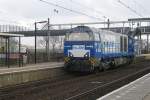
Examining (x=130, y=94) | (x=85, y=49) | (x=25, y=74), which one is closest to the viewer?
(x=130, y=94)

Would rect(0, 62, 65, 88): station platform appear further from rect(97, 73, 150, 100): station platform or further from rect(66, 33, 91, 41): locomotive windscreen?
rect(97, 73, 150, 100): station platform

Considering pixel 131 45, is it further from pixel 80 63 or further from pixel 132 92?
pixel 132 92

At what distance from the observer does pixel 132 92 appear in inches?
662

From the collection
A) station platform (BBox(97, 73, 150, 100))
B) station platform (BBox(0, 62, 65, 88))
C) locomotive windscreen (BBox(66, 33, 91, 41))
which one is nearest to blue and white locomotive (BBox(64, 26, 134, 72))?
locomotive windscreen (BBox(66, 33, 91, 41))

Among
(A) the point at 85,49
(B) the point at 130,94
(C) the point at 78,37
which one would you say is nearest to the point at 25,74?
(A) the point at 85,49

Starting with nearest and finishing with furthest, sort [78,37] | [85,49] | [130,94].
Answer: [130,94], [85,49], [78,37]

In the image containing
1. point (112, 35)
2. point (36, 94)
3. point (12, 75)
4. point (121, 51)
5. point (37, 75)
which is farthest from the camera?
point (121, 51)

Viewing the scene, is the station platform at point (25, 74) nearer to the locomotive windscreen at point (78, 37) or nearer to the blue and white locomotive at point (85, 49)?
the blue and white locomotive at point (85, 49)

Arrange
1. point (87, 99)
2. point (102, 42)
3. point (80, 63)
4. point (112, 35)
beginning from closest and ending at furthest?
point (87, 99) < point (80, 63) < point (102, 42) < point (112, 35)

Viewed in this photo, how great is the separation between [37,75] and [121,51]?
14.9 meters

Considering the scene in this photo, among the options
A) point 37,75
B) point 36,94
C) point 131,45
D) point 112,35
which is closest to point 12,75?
point 37,75

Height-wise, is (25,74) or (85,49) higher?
(85,49)

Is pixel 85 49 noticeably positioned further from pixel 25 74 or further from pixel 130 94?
pixel 130 94

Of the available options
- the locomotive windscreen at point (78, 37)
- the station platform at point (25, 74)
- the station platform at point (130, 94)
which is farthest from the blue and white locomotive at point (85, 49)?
the station platform at point (130, 94)
